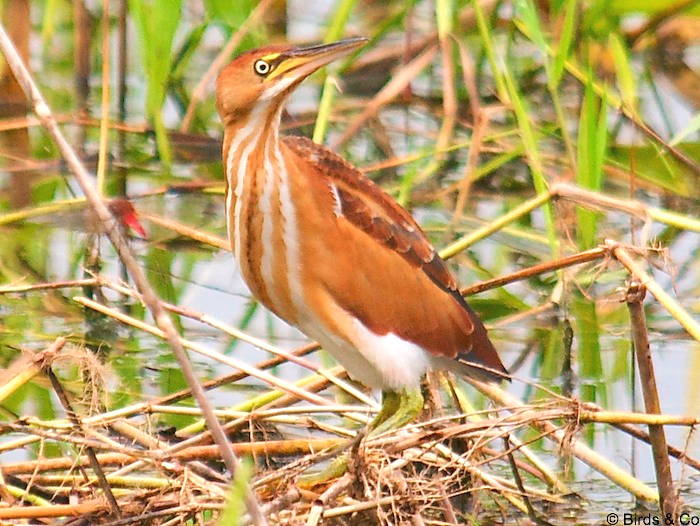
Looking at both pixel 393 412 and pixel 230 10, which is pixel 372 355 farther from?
pixel 230 10

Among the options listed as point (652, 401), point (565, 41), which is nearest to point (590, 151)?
point (565, 41)

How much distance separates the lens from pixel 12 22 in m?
6.42

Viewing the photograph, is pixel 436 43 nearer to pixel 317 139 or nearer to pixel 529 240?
pixel 529 240

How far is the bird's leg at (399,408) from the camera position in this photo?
359cm

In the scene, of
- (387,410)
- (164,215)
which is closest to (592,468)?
(387,410)

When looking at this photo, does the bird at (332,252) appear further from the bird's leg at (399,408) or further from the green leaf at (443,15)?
the green leaf at (443,15)

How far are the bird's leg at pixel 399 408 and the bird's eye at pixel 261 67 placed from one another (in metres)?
0.78

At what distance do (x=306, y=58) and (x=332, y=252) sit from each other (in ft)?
1.37

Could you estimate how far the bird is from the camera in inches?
134

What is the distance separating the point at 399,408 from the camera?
3.65 meters

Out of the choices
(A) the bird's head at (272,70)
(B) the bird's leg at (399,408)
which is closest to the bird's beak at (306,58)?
(A) the bird's head at (272,70)

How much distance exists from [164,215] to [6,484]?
2.52m

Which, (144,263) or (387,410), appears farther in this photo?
(144,263)

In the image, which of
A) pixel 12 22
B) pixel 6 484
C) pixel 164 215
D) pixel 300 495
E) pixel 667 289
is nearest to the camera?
pixel 300 495
